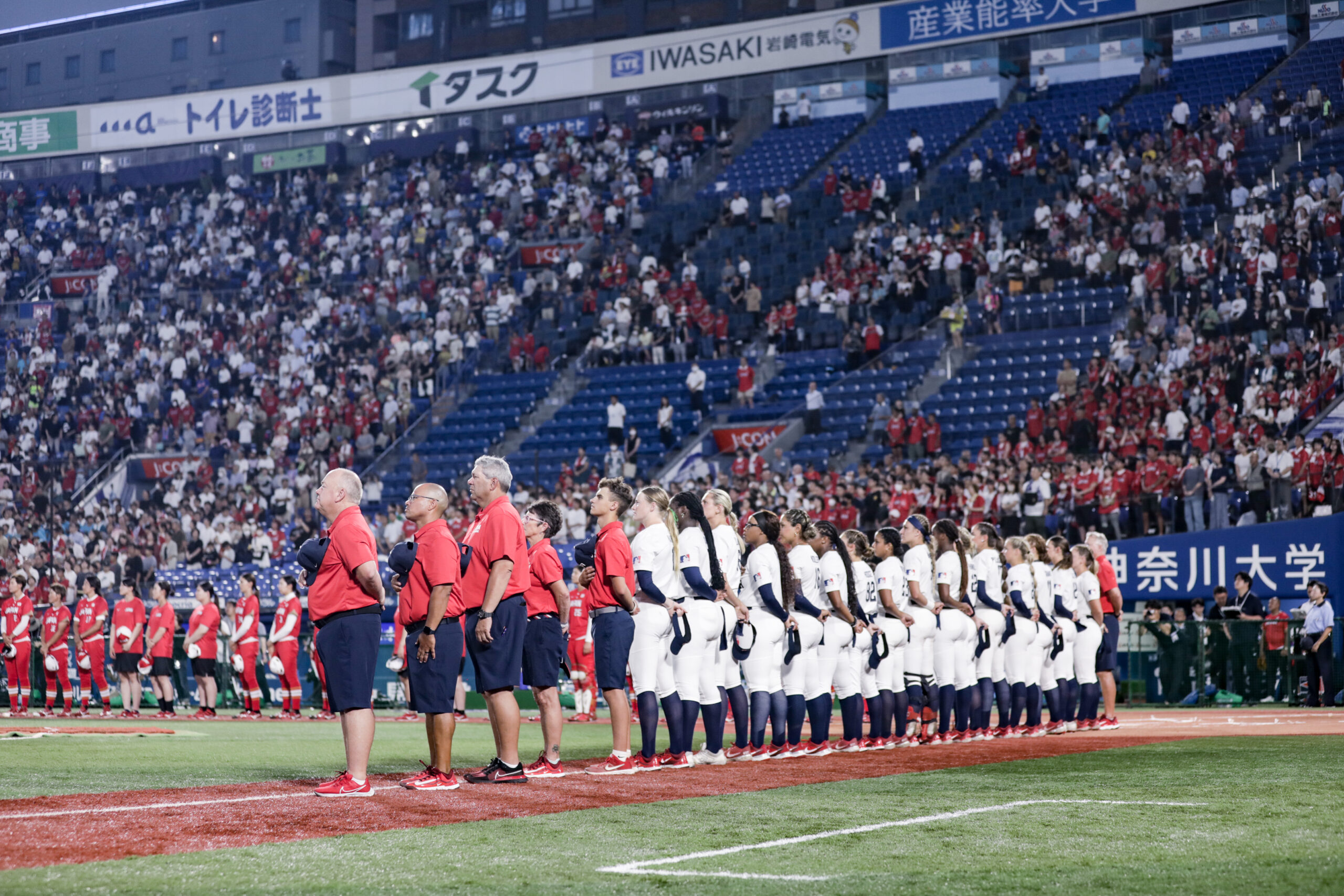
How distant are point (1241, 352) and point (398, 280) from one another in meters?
20.5

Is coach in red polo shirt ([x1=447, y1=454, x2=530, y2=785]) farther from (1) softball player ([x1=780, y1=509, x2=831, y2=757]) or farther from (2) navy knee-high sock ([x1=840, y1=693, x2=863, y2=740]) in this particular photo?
(2) navy knee-high sock ([x1=840, y1=693, x2=863, y2=740])

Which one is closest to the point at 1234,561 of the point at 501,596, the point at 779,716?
the point at 779,716

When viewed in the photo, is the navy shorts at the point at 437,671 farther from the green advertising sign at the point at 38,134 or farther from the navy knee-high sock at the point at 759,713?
the green advertising sign at the point at 38,134

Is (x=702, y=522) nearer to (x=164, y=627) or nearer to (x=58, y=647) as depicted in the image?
(x=164, y=627)

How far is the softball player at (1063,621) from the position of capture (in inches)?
591

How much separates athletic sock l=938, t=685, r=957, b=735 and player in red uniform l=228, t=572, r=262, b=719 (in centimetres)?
955

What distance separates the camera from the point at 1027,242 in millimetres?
29328

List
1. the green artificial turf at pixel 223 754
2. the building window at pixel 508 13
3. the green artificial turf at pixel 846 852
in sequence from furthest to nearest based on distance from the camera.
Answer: the building window at pixel 508 13 → the green artificial turf at pixel 223 754 → the green artificial turf at pixel 846 852

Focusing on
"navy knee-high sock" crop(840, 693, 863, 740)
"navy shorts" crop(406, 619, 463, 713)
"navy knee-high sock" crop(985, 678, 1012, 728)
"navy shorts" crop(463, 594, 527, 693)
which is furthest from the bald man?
"navy knee-high sock" crop(985, 678, 1012, 728)

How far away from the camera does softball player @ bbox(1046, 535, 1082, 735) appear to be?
15.0 m

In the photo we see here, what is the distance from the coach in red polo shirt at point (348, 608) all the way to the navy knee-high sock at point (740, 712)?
382cm

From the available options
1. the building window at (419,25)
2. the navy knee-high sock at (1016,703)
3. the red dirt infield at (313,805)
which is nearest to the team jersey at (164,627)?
the red dirt infield at (313,805)

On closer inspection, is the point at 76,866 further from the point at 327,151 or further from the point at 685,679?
the point at 327,151

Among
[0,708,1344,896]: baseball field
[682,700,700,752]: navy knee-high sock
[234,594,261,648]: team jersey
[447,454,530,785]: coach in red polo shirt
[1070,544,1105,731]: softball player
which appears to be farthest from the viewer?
[234,594,261,648]: team jersey
